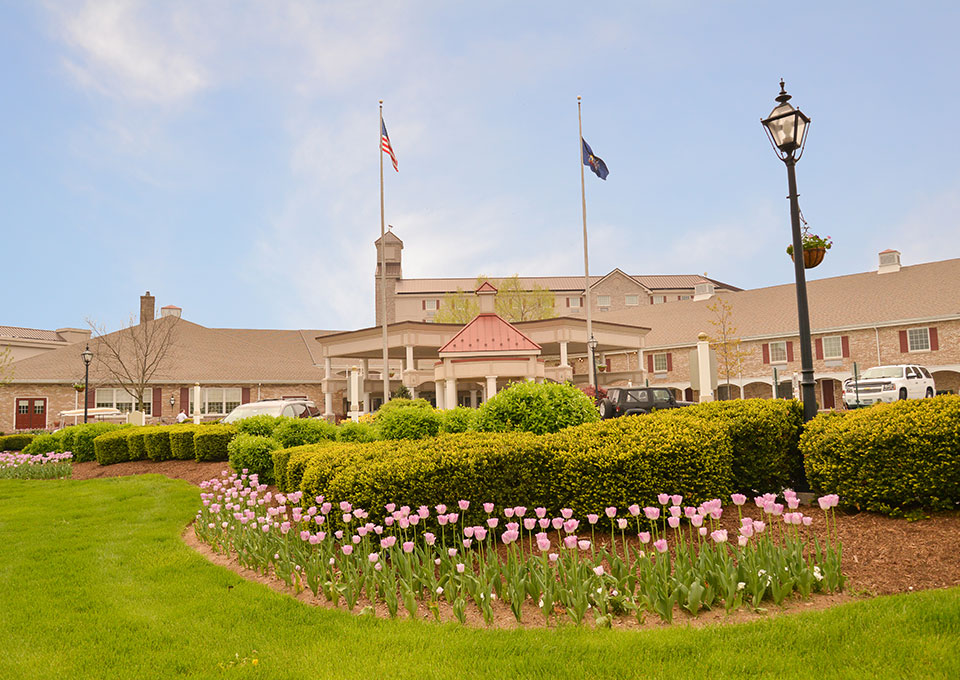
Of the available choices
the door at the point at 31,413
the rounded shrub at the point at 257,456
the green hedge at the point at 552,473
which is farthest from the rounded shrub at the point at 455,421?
the door at the point at 31,413

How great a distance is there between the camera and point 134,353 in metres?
43.4

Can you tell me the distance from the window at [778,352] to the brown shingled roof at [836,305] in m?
0.75

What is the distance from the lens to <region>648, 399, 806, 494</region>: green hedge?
7625mm

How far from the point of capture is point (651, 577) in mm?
4734

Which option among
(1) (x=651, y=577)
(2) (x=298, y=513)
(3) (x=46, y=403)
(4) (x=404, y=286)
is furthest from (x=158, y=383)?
(1) (x=651, y=577)

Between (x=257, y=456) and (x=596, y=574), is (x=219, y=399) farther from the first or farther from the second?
(x=596, y=574)

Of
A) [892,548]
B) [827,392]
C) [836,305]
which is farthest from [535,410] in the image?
[836,305]

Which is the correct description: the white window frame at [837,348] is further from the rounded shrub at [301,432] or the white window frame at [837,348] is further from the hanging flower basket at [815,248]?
the rounded shrub at [301,432]

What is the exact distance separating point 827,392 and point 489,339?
27.3 meters

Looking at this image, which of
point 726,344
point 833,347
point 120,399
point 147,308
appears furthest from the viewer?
point 147,308

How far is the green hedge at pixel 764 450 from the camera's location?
7625 millimetres

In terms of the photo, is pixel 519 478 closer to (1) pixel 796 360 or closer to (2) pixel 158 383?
(1) pixel 796 360

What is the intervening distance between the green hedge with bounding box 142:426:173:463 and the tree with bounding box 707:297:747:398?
1264 inches

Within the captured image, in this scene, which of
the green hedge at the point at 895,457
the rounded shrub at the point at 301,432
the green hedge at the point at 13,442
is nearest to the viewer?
the green hedge at the point at 895,457
